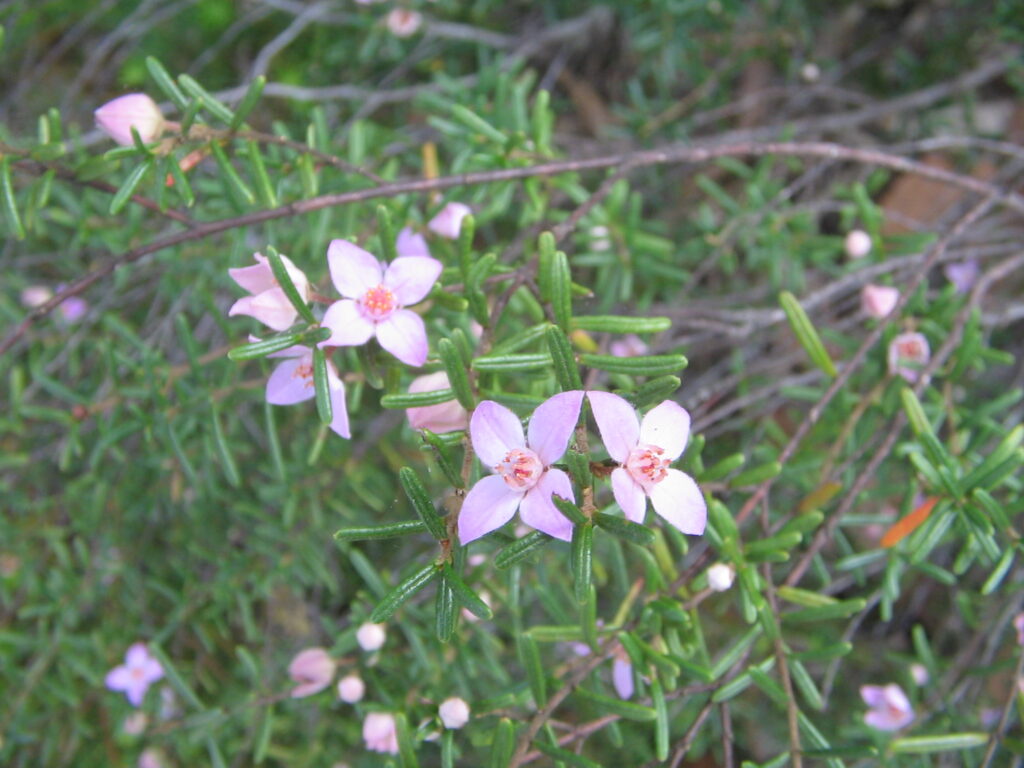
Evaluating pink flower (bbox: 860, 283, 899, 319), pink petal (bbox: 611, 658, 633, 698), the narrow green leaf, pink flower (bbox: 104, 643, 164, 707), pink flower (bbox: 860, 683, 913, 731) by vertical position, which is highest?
pink flower (bbox: 860, 283, 899, 319)

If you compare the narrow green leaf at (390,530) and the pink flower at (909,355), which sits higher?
the pink flower at (909,355)

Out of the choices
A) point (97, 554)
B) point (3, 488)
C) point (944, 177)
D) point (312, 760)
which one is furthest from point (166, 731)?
point (944, 177)

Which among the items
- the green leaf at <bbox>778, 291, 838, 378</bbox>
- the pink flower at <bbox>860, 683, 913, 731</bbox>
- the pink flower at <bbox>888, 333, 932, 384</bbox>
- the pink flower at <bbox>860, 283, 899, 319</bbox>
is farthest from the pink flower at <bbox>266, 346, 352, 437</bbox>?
the pink flower at <bbox>860, 683, 913, 731</bbox>

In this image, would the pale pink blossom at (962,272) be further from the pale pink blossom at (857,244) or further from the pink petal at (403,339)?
the pink petal at (403,339)

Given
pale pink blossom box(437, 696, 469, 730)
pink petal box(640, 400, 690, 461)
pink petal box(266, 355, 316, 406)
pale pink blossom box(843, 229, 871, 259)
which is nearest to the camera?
pink petal box(640, 400, 690, 461)

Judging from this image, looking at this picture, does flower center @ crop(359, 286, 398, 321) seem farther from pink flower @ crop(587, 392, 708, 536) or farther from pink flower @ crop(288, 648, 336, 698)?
pink flower @ crop(288, 648, 336, 698)

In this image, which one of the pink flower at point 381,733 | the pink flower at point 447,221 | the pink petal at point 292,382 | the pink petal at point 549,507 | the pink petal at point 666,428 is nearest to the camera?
the pink petal at point 549,507

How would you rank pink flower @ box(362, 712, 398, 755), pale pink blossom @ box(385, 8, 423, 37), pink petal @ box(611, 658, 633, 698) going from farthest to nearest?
pale pink blossom @ box(385, 8, 423, 37) → pink flower @ box(362, 712, 398, 755) → pink petal @ box(611, 658, 633, 698)

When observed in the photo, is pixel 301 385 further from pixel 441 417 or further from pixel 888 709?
pixel 888 709

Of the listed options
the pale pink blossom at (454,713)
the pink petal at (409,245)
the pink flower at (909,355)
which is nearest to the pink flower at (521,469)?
the pale pink blossom at (454,713)
